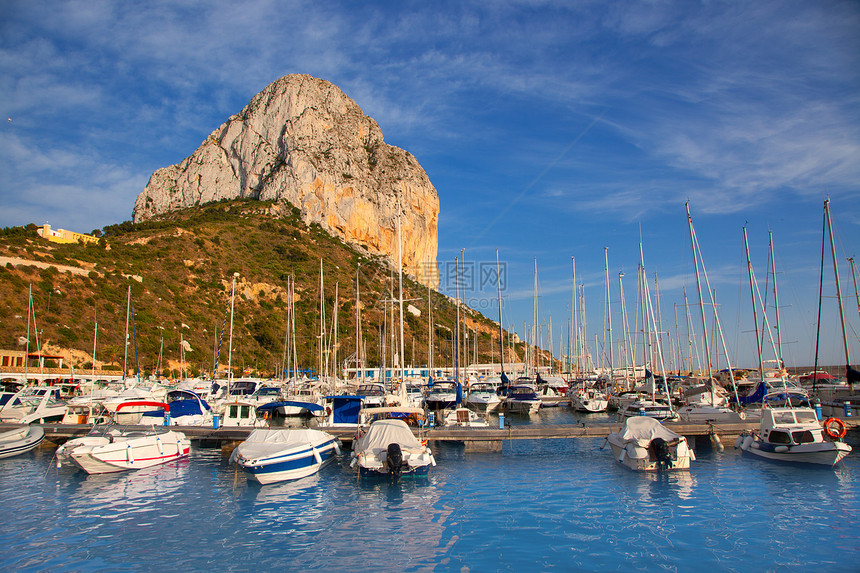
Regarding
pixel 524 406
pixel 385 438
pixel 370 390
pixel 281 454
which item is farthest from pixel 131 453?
pixel 524 406

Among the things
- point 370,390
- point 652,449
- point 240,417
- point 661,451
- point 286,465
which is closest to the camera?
point 286,465

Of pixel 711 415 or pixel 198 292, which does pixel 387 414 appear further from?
pixel 198 292

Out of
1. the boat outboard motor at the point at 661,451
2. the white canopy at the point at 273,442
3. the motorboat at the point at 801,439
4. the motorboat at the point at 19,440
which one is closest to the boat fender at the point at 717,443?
the motorboat at the point at 801,439

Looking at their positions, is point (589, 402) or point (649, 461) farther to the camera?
point (589, 402)

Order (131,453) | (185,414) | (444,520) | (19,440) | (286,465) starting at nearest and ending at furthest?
(444,520) → (286,465) → (131,453) → (19,440) → (185,414)

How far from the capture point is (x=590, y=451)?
27.3 meters

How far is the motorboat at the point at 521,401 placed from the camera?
144 feet

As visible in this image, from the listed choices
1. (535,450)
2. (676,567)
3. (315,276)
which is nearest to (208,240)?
(315,276)

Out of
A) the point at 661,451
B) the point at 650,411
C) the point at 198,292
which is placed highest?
the point at 198,292

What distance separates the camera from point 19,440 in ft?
81.9

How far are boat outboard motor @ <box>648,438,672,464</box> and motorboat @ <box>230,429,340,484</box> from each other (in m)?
13.3

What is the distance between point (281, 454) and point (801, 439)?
68.4ft

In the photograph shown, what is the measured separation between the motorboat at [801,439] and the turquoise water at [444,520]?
67cm

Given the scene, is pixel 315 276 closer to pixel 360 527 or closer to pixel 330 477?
pixel 330 477
